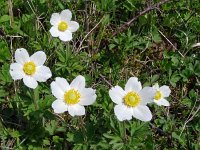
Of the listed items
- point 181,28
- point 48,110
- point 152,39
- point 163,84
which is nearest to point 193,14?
point 181,28

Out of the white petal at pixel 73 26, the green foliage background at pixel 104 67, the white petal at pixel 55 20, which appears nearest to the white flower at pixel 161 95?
the green foliage background at pixel 104 67

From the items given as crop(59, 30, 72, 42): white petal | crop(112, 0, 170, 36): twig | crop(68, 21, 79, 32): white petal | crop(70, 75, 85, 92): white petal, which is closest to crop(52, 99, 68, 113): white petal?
crop(70, 75, 85, 92): white petal

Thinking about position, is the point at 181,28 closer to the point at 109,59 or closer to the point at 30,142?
the point at 109,59

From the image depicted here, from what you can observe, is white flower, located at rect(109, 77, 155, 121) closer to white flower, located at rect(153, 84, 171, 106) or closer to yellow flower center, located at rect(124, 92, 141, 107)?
yellow flower center, located at rect(124, 92, 141, 107)

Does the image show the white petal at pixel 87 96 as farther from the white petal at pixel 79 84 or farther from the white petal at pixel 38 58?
the white petal at pixel 38 58

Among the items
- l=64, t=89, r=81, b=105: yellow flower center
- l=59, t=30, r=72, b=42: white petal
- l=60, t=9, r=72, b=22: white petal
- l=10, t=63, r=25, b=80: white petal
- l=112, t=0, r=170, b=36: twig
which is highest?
l=112, t=0, r=170, b=36: twig

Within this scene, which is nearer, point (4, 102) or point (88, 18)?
point (4, 102)

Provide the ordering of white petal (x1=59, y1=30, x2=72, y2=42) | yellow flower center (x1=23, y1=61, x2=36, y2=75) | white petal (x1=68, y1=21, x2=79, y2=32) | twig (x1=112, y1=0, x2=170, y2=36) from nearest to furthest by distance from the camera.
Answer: yellow flower center (x1=23, y1=61, x2=36, y2=75) < white petal (x1=59, y1=30, x2=72, y2=42) < white petal (x1=68, y1=21, x2=79, y2=32) < twig (x1=112, y1=0, x2=170, y2=36)
